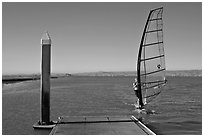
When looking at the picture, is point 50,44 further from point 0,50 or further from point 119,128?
point 119,128

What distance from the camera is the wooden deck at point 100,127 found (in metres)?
10.9

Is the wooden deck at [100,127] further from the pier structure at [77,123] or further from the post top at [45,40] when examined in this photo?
the post top at [45,40]

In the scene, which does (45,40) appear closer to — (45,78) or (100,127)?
(45,78)

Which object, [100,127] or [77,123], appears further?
[77,123]

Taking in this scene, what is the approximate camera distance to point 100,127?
11836mm

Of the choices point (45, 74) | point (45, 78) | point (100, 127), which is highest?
point (45, 74)

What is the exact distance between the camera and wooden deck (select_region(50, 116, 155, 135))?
1091 cm

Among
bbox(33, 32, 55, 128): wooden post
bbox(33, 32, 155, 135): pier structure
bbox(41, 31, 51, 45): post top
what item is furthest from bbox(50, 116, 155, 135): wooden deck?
bbox(41, 31, 51, 45): post top

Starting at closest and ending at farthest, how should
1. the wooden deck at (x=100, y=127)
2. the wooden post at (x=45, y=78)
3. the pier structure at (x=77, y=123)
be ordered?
the wooden deck at (x=100, y=127), the pier structure at (x=77, y=123), the wooden post at (x=45, y=78)

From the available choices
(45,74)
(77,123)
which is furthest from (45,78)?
(77,123)

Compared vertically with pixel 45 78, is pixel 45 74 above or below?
above

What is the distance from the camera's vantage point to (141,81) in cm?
1966

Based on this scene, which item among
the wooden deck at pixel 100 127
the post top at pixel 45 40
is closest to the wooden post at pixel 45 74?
the post top at pixel 45 40

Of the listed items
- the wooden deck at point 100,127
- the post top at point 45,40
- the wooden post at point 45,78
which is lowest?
the wooden deck at point 100,127
